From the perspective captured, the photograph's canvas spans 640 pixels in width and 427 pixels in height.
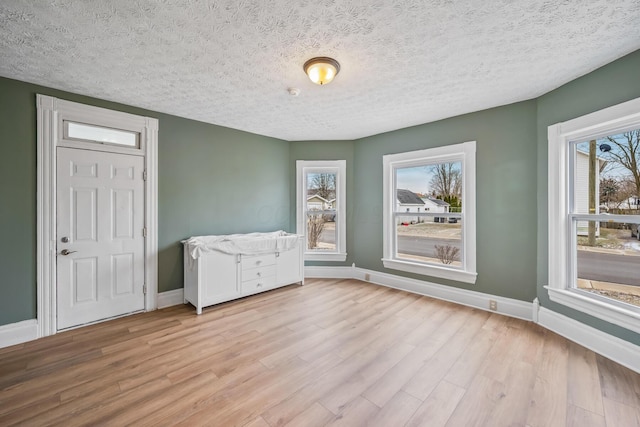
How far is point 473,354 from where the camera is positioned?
7.63ft

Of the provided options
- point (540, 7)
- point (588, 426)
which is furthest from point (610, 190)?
point (588, 426)

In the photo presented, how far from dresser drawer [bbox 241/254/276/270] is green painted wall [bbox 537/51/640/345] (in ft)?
11.0

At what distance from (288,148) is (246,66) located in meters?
2.53

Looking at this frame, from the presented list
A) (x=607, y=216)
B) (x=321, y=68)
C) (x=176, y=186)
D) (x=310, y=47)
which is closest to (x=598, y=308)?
(x=607, y=216)

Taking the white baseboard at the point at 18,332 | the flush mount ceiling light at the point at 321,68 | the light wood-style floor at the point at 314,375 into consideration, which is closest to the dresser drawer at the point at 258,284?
the light wood-style floor at the point at 314,375

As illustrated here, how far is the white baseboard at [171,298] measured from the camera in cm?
342

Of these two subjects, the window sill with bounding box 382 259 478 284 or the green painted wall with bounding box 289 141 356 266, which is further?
the green painted wall with bounding box 289 141 356 266

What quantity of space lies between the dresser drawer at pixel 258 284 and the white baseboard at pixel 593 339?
3341mm

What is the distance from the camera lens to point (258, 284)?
381 centimetres

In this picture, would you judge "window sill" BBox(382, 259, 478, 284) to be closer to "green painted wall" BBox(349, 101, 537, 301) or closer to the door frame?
"green painted wall" BBox(349, 101, 537, 301)

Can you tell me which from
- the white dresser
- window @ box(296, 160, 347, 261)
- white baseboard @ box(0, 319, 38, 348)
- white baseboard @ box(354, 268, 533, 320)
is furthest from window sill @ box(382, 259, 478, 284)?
white baseboard @ box(0, 319, 38, 348)

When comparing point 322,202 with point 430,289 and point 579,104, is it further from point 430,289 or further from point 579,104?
point 579,104

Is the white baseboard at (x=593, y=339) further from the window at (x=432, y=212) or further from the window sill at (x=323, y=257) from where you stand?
the window sill at (x=323, y=257)

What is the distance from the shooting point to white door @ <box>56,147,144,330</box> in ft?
9.17
